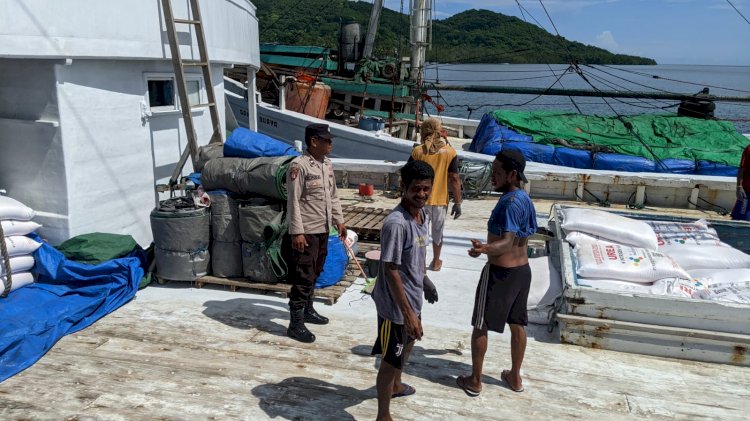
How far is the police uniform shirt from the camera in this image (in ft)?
15.8

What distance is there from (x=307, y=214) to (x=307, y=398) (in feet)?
5.18

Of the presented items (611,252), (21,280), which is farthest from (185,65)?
(611,252)

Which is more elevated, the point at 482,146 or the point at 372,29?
the point at 372,29

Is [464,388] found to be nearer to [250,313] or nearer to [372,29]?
[250,313]

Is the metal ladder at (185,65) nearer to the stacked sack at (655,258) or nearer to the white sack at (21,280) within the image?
the white sack at (21,280)

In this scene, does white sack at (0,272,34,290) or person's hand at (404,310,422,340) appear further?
white sack at (0,272,34,290)

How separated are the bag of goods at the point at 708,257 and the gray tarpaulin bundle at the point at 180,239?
4.89 meters

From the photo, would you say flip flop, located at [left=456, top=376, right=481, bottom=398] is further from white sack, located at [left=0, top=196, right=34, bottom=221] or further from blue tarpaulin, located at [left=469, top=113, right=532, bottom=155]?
blue tarpaulin, located at [left=469, top=113, right=532, bottom=155]

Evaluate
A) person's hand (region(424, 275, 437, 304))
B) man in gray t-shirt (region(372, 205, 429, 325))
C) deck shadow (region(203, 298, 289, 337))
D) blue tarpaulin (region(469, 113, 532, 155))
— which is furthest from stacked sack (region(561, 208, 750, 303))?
blue tarpaulin (region(469, 113, 532, 155))

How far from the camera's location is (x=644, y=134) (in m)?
15.0

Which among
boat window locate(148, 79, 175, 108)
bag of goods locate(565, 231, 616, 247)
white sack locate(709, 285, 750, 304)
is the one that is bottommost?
white sack locate(709, 285, 750, 304)

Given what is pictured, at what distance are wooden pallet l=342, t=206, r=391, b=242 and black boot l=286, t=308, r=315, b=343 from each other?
277 centimetres

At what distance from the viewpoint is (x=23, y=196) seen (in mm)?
5906

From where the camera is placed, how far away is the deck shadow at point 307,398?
3848mm
